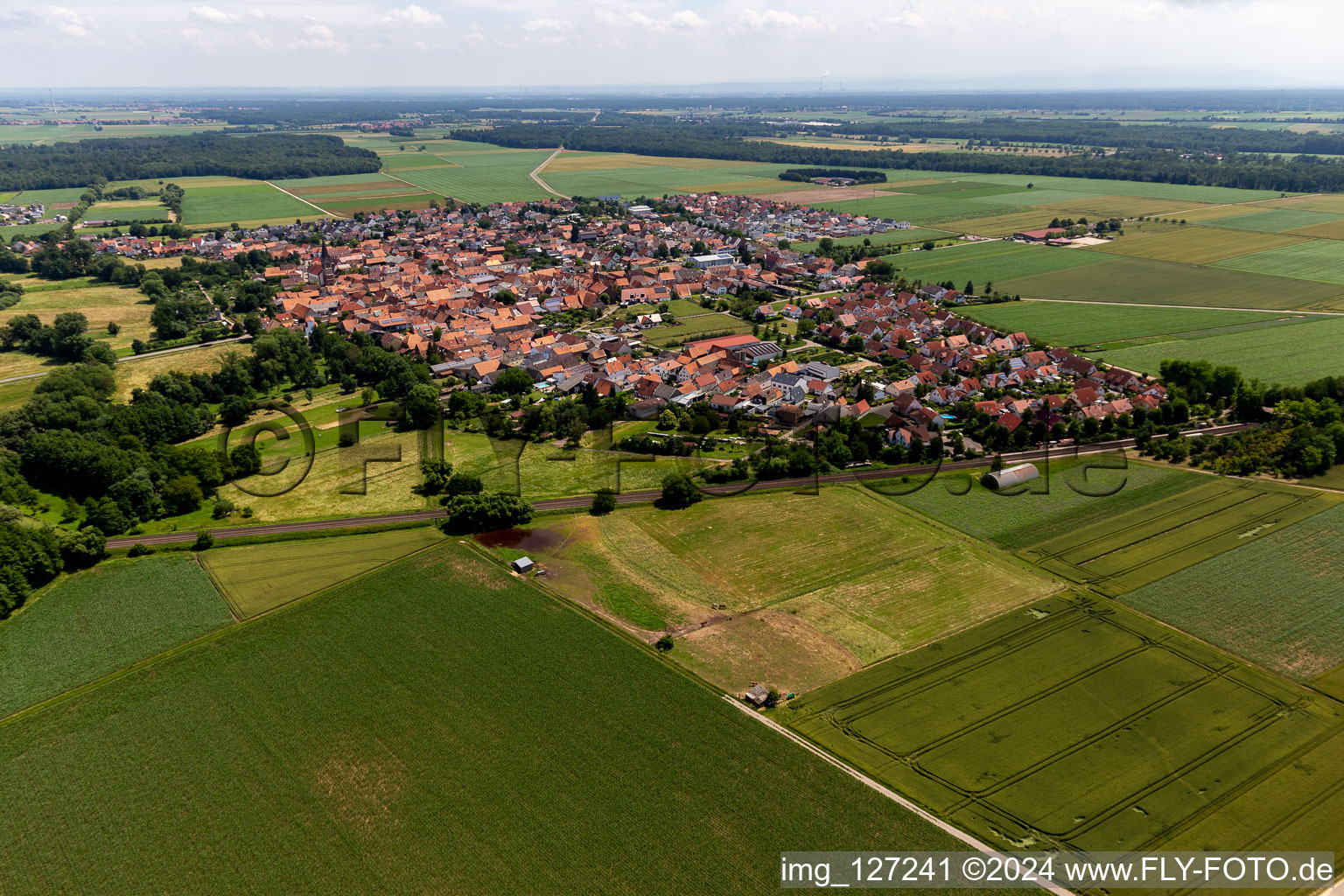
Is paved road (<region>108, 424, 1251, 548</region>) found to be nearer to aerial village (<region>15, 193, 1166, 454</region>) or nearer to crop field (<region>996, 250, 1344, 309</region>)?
aerial village (<region>15, 193, 1166, 454</region>)

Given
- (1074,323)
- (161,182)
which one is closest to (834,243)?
(1074,323)

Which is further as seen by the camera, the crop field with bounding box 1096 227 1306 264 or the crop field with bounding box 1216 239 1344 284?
the crop field with bounding box 1096 227 1306 264

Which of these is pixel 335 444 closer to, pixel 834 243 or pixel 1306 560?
pixel 1306 560

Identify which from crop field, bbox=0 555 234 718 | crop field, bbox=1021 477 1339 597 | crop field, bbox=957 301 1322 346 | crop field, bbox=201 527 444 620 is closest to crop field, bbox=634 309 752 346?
crop field, bbox=957 301 1322 346

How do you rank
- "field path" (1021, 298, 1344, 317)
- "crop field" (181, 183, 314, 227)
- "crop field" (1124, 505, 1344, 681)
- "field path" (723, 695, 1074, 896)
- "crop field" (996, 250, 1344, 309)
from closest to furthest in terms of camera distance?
"field path" (723, 695, 1074, 896) < "crop field" (1124, 505, 1344, 681) < "field path" (1021, 298, 1344, 317) < "crop field" (996, 250, 1344, 309) < "crop field" (181, 183, 314, 227)

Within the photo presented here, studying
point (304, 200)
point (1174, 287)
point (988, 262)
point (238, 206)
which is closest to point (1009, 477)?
point (1174, 287)

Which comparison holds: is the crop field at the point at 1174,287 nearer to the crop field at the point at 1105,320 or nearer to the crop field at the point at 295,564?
the crop field at the point at 1105,320
